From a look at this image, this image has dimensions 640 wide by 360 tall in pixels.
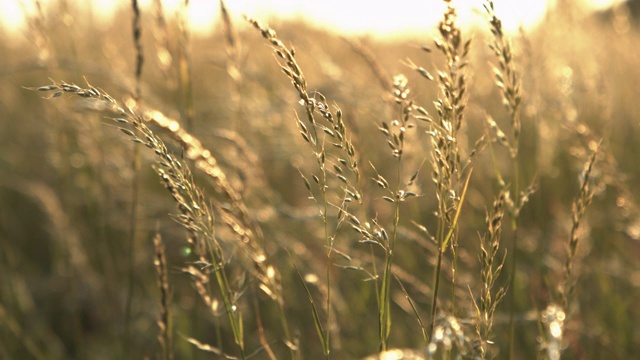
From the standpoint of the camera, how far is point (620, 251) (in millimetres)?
2824

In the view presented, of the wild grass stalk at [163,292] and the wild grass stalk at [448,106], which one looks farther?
the wild grass stalk at [163,292]

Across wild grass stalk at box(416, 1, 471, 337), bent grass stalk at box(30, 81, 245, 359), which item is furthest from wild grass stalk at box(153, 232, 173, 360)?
wild grass stalk at box(416, 1, 471, 337)

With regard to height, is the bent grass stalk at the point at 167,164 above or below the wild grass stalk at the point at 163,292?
above

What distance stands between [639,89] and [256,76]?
3110 mm

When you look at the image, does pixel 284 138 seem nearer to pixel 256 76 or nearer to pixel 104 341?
pixel 256 76

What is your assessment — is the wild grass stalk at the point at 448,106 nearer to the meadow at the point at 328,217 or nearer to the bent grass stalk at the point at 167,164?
the meadow at the point at 328,217

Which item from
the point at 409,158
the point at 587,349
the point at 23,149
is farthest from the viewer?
the point at 23,149

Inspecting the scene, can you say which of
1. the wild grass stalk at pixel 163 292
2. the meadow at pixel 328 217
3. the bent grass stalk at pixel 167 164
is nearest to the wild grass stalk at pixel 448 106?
the meadow at pixel 328 217

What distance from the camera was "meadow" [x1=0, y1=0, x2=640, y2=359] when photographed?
1.19m

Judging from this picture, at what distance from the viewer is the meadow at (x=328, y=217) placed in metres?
1.19

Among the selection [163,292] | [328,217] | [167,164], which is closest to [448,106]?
[167,164]

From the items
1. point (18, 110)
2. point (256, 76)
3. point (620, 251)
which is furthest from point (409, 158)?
point (18, 110)

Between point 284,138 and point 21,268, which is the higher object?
point 284,138

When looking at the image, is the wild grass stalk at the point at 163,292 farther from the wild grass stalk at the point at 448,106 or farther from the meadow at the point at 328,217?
the wild grass stalk at the point at 448,106
